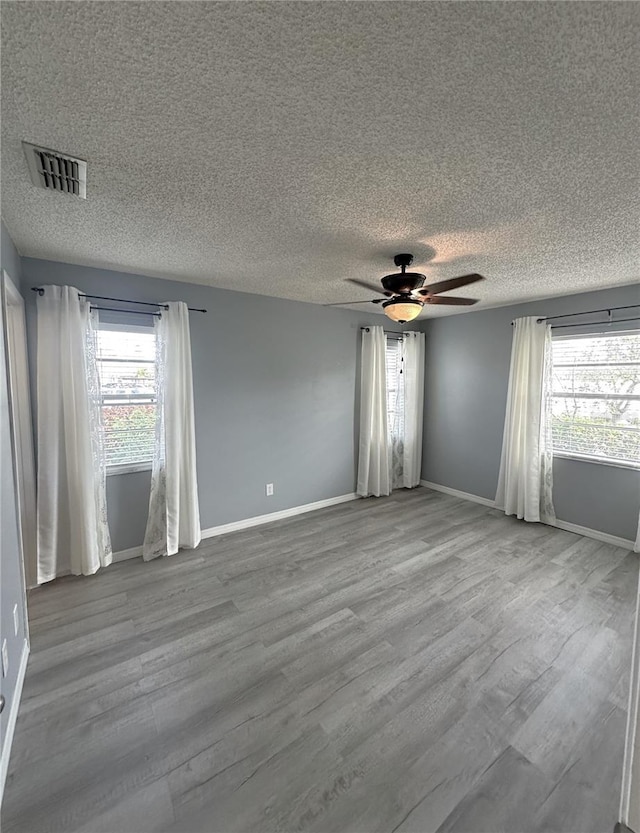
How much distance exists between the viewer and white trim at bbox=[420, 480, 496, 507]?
449cm

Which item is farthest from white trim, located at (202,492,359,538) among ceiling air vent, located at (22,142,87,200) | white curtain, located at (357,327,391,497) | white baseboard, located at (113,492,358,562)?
ceiling air vent, located at (22,142,87,200)

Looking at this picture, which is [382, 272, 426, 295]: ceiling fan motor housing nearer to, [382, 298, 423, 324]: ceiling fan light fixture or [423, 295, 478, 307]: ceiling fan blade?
→ [382, 298, 423, 324]: ceiling fan light fixture

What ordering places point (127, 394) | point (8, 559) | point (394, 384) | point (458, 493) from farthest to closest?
point (394, 384) → point (458, 493) → point (127, 394) → point (8, 559)

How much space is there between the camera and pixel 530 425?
153 inches

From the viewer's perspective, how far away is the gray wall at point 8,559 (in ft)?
5.17

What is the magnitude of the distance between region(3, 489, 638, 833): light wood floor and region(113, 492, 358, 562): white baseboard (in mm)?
162

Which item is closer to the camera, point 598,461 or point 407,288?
point 407,288

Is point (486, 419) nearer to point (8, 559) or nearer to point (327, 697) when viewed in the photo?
point (327, 697)

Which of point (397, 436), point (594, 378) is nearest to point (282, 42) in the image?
point (594, 378)

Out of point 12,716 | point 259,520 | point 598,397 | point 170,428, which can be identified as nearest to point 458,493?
point 598,397

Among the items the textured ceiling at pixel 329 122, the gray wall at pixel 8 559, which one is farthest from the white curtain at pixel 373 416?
the gray wall at pixel 8 559

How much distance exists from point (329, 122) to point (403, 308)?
135 centimetres

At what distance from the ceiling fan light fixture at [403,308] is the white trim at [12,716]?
2969 millimetres

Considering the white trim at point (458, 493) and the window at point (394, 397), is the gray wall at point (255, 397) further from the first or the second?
the white trim at point (458, 493)
